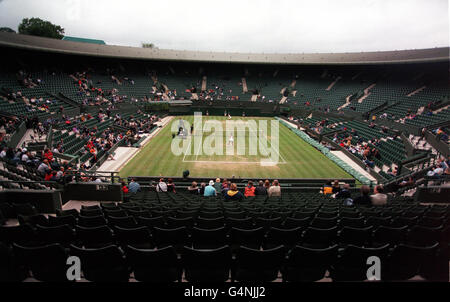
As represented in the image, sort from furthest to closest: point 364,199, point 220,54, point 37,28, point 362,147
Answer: point 37,28 < point 220,54 < point 362,147 < point 364,199

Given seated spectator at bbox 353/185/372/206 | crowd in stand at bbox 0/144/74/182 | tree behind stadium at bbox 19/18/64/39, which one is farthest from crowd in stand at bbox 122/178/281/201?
tree behind stadium at bbox 19/18/64/39

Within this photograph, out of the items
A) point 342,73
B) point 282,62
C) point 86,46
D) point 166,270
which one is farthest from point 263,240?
point 342,73

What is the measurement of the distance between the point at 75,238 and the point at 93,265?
4.77 ft

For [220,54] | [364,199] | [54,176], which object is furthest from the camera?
[220,54]

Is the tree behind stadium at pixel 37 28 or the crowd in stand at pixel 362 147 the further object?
the tree behind stadium at pixel 37 28

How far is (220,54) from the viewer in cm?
5638

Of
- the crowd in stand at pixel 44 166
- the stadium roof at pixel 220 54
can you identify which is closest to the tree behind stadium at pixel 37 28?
the stadium roof at pixel 220 54

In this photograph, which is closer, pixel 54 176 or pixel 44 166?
pixel 54 176

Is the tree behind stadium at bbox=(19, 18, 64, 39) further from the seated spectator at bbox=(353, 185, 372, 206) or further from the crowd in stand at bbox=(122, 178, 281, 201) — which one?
the seated spectator at bbox=(353, 185, 372, 206)

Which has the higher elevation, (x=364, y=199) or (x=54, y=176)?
(x=54, y=176)

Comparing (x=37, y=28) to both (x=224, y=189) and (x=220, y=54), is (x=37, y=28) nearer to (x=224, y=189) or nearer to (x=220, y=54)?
(x=220, y=54)

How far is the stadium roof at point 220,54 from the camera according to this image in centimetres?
3422

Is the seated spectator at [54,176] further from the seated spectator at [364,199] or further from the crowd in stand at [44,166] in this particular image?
the seated spectator at [364,199]

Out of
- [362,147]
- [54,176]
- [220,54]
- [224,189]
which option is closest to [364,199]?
[224,189]
